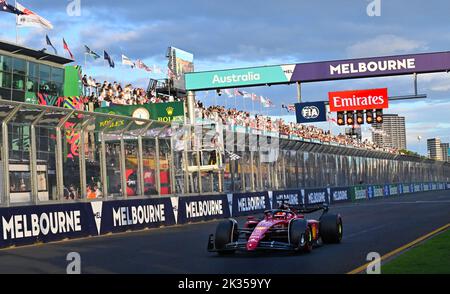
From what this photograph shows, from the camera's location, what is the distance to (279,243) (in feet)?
40.1

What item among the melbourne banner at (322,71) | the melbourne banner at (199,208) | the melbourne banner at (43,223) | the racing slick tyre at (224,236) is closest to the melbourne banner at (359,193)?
the melbourne banner at (322,71)

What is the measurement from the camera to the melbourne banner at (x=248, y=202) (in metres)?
28.9

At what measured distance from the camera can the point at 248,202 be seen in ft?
99.8

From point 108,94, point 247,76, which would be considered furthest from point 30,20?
point 247,76

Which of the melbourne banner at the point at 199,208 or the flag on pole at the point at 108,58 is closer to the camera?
the melbourne banner at the point at 199,208

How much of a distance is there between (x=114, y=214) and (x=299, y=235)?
9.21m

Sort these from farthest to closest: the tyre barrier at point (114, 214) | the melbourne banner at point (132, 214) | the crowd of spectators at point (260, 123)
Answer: the crowd of spectators at point (260, 123)
the melbourne banner at point (132, 214)
the tyre barrier at point (114, 214)

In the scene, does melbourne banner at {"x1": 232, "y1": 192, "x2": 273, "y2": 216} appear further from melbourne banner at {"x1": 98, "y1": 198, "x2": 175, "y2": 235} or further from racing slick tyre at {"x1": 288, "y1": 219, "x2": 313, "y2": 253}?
racing slick tyre at {"x1": 288, "y1": 219, "x2": 313, "y2": 253}

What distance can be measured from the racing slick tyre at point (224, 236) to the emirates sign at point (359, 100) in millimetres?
20726

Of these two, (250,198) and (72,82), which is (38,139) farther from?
(72,82)

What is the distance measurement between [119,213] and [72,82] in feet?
77.2

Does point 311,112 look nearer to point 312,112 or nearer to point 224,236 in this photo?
point 312,112

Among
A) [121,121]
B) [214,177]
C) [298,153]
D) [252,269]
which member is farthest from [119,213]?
[298,153]

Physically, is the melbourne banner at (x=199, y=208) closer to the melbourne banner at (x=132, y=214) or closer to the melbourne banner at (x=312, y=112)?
the melbourne banner at (x=132, y=214)
